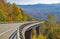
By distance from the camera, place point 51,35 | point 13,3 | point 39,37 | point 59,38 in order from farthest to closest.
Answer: point 13,3 → point 59,38 → point 39,37 → point 51,35

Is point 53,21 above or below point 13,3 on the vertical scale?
below

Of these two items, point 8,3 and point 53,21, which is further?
point 53,21

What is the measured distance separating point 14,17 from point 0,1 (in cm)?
838

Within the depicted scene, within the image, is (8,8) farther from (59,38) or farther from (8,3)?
(59,38)

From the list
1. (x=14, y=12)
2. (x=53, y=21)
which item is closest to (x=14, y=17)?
(x=14, y=12)

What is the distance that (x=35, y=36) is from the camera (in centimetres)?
9862

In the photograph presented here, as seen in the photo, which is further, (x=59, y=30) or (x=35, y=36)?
(x=59, y=30)

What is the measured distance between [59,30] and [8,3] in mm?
24296

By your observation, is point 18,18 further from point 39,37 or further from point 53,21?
point 53,21

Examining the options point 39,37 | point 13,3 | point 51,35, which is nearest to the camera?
point 51,35

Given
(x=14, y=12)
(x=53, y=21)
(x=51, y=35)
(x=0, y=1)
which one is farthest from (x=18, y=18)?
(x=53, y=21)

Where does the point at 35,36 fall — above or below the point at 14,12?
below

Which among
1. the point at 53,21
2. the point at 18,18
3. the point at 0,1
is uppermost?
the point at 0,1

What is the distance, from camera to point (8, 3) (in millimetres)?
111750
